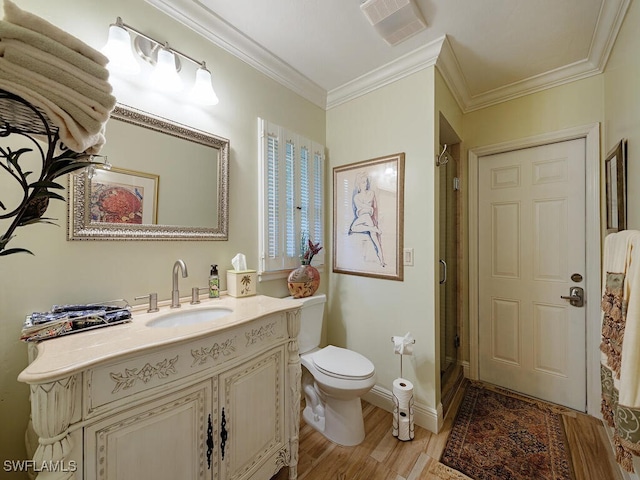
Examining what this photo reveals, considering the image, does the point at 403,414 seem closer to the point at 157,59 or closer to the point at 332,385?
the point at 332,385

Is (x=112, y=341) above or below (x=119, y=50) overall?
below

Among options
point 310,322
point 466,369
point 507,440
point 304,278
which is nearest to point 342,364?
point 310,322

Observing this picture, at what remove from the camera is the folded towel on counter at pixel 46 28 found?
585mm

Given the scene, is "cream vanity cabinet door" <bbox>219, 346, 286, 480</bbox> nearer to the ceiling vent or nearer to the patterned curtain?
the patterned curtain

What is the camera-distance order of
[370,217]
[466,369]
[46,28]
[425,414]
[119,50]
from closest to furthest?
[46,28] < [119,50] < [425,414] < [370,217] < [466,369]

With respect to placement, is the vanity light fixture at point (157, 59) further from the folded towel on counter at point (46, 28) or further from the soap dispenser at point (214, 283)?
the soap dispenser at point (214, 283)

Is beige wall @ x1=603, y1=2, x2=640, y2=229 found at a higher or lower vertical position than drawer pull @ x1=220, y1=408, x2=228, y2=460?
higher

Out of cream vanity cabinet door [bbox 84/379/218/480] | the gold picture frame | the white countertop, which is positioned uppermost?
the gold picture frame

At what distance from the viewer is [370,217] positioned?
2107 millimetres

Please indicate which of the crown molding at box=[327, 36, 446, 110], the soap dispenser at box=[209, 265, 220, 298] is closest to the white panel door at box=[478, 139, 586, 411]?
the crown molding at box=[327, 36, 446, 110]

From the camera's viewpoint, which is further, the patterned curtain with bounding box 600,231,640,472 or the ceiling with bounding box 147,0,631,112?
the ceiling with bounding box 147,0,631,112

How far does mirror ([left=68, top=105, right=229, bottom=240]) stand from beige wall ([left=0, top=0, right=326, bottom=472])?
55 millimetres

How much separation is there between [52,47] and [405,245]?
190 centimetres

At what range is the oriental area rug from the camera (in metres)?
1.45
